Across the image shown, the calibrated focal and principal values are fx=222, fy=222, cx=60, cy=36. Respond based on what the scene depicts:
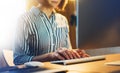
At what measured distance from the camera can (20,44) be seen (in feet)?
5.57

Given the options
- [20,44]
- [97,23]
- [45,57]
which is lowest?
[45,57]

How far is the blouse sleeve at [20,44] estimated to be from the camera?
5.45ft

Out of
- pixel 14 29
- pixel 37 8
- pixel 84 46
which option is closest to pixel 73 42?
pixel 37 8

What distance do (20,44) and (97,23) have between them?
69 centimetres

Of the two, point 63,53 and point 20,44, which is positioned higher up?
point 20,44

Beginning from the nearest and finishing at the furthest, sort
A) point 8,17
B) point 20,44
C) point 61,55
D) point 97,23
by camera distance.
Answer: point 97,23 → point 8,17 → point 20,44 → point 61,55

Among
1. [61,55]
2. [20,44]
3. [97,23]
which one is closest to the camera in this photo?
[97,23]

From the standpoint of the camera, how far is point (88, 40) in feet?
4.09

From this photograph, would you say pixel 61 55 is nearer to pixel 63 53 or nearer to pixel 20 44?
pixel 63 53

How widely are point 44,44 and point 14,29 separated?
31 centimetres

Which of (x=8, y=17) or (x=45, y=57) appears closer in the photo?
(x=8, y=17)

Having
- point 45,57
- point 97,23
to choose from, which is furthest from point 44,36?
point 97,23

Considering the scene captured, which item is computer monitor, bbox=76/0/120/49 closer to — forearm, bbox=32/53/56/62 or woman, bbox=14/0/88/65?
woman, bbox=14/0/88/65

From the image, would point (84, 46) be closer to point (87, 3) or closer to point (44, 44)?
point (87, 3)
